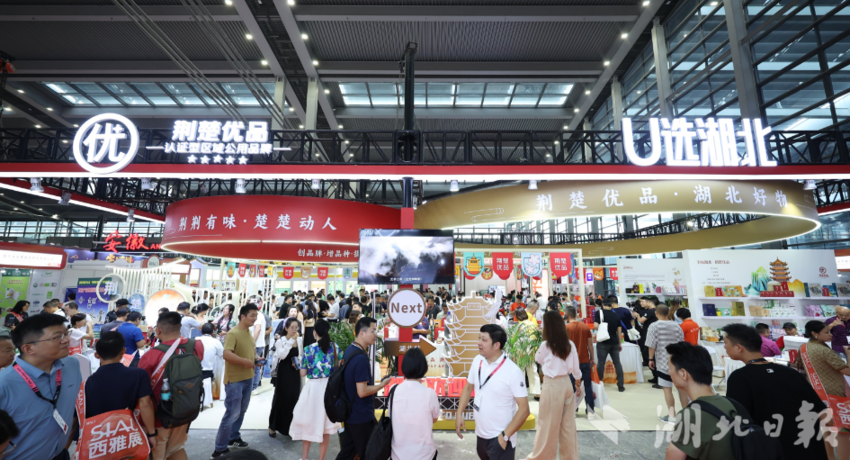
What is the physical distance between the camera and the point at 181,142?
6.29m

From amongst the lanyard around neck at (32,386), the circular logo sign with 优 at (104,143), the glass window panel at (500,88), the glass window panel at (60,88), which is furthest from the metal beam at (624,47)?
the glass window panel at (60,88)

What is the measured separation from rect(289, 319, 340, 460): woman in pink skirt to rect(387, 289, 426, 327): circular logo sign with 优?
2.88 feet

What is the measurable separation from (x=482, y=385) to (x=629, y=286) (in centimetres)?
940

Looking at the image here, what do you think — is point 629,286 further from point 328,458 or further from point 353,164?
point 328,458

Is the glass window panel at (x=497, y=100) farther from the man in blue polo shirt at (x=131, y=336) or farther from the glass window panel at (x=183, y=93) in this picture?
the man in blue polo shirt at (x=131, y=336)

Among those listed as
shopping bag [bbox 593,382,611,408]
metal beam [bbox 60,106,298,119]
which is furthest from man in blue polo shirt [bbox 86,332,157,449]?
metal beam [bbox 60,106,298,119]

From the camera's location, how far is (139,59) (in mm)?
11117

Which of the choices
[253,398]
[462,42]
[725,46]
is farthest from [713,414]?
[725,46]

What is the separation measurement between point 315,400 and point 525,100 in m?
13.3

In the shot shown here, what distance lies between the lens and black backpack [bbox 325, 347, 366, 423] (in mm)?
2637

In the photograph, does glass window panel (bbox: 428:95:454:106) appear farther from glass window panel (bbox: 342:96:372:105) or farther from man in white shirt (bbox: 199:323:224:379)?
man in white shirt (bbox: 199:323:224:379)

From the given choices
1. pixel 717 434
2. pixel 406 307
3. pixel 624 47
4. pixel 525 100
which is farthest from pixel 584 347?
pixel 525 100

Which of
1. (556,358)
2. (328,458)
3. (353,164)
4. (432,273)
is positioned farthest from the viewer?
(353,164)

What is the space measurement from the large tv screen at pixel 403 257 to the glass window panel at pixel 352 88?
9893 mm
